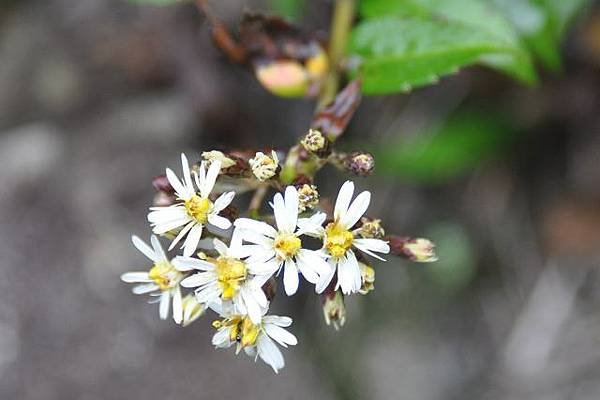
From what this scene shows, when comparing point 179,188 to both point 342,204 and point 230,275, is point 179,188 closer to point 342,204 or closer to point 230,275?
point 230,275

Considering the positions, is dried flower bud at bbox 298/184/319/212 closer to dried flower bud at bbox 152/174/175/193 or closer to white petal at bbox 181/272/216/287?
white petal at bbox 181/272/216/287

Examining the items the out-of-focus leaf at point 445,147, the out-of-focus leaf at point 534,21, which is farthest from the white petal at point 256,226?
the out-of-focus leaf at point 445,147

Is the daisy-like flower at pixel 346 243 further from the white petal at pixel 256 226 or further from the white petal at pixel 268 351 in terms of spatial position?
the white petal at pixel 268 351

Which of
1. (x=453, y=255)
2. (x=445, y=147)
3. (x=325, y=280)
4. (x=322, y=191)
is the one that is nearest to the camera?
(x=325, y=280)

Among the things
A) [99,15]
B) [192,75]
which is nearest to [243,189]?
[192,75]

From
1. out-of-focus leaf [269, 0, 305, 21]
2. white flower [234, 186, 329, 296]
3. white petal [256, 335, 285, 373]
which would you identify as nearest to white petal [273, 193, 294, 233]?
white flower [234, 186, 329, 296]

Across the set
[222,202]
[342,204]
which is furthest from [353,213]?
[222,202]
